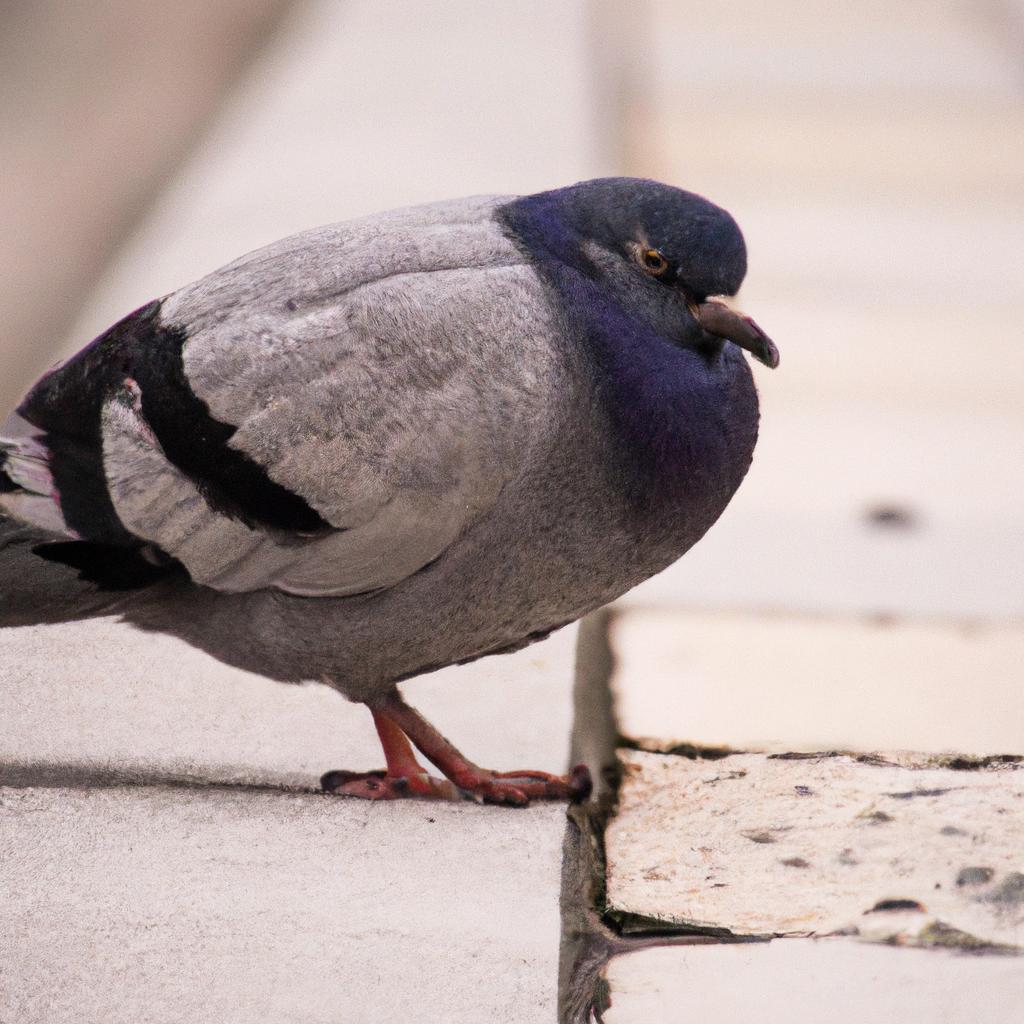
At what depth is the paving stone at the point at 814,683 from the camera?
385 cm

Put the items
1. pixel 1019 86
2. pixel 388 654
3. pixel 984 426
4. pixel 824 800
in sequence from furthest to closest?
pixel 1019 86, pixel 984 426, pixel 824 800, pixel 388 654

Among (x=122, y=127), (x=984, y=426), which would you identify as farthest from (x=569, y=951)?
(x=122, y=127)

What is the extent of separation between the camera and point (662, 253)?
9.53 ft

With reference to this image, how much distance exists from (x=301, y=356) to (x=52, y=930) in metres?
1.25

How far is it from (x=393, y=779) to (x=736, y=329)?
135cm

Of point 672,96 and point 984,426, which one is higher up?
point 672,96

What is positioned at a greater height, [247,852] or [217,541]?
[217,541]

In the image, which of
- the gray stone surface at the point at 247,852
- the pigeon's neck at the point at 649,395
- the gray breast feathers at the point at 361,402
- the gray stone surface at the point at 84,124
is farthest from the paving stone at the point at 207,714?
the gray stone surface at the point at 84,124

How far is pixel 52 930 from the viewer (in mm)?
2969

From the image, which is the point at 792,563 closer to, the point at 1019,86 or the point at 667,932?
the point at 667,932

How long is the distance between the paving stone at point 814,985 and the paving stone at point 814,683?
0.90 m

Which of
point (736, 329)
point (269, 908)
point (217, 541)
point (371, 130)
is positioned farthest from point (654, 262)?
point (371, 130)

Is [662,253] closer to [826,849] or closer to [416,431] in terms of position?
[416,431]

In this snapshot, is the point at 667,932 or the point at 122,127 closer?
the point at 667,932
